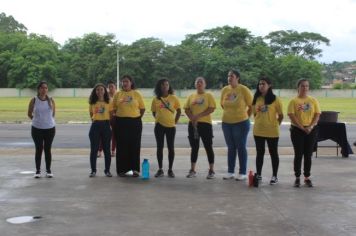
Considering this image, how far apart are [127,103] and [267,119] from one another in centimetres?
248

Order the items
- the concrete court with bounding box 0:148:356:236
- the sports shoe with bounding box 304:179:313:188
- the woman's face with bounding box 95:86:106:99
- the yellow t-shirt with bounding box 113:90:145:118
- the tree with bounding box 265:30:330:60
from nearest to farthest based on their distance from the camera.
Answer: the concrete court with bounding box 0:148:356:236 < the sports shoe with bounding box 304:179:313:188 < the yellow t-shirt with bounding box 113:90:145:118 < the woman's face with bounding box 95:86:106:99 < the tree with bounding box 265:30:330:60

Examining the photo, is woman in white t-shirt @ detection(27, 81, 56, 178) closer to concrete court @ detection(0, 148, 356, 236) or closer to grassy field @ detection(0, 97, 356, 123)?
concrete court @ detection(0, 148, 356, 236)

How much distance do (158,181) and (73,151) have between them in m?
5.11

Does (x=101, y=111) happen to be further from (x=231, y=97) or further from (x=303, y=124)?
(x=303, y=124)

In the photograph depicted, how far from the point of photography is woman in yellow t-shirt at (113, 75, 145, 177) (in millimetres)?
9500

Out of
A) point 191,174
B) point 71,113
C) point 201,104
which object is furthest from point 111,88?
point 71,113

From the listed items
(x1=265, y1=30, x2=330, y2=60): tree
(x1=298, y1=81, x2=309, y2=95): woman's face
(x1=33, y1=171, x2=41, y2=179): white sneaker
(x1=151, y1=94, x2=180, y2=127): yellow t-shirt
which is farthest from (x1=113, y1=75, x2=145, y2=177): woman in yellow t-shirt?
(x1=265, y1=30, x2=330, y2=60): tree

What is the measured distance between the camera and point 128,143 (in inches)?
382

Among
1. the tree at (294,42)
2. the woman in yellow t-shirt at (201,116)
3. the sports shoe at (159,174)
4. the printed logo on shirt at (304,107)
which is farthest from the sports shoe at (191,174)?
the tree at (294,42)

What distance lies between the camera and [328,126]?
12.5 meters

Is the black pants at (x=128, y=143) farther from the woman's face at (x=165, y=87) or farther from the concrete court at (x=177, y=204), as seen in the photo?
the woman's face at (x=165, y=87)

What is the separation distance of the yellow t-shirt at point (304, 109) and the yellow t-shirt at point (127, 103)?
2.70 m

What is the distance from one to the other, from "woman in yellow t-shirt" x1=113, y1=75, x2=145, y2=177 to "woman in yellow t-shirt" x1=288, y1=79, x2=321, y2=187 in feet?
8.87

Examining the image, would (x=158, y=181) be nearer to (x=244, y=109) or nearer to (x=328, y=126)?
(x=244, y=109)
